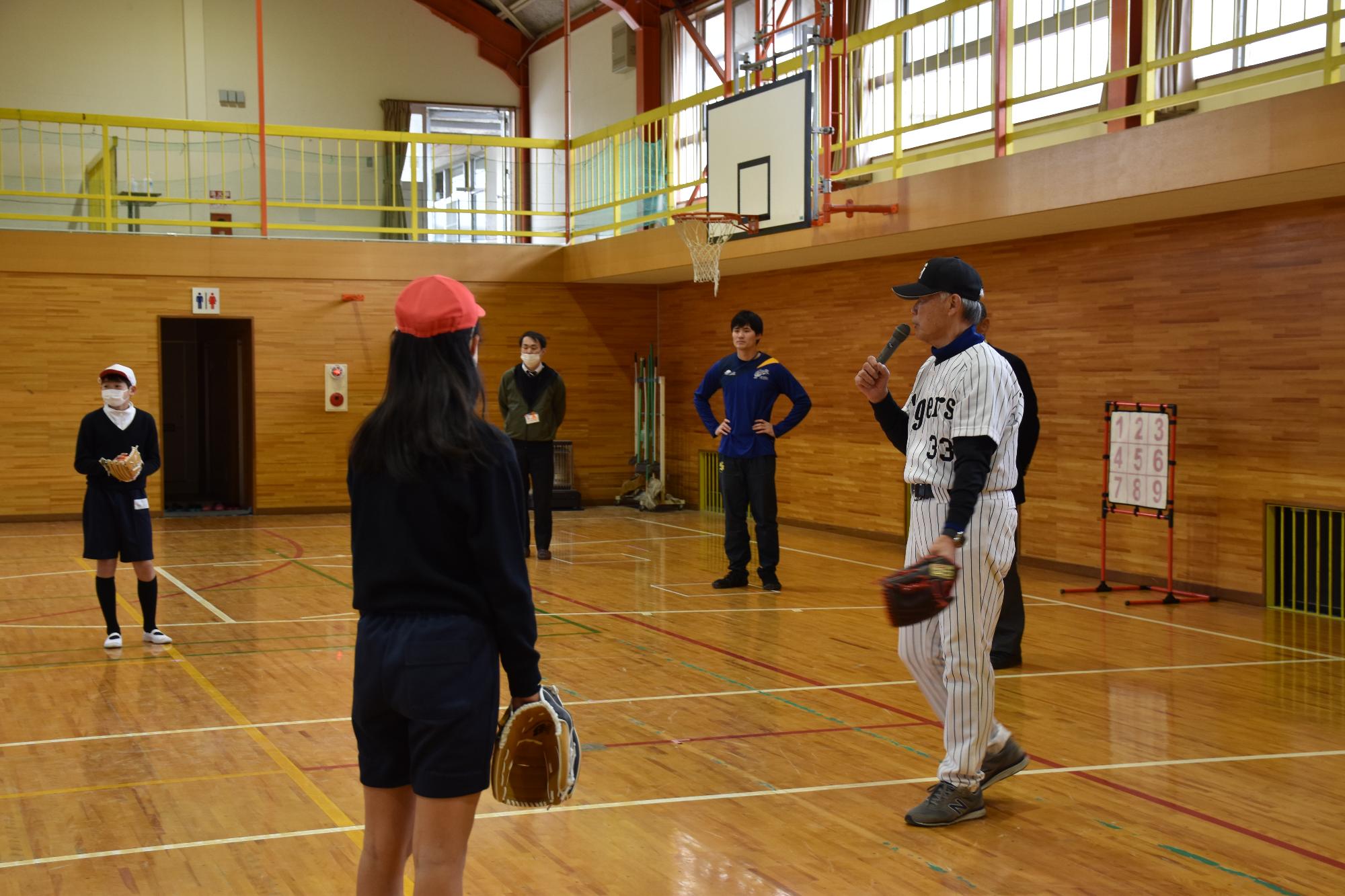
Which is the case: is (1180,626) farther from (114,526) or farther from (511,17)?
(511,17)

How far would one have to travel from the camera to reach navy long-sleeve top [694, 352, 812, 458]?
9125 millimetres

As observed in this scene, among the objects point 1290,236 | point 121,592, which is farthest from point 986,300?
point 121,592

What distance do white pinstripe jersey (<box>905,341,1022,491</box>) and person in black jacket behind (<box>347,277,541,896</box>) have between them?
1.91 metres

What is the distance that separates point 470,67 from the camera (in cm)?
2130

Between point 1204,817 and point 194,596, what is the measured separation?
6.94 metres

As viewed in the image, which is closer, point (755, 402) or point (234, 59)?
point (755, 402)

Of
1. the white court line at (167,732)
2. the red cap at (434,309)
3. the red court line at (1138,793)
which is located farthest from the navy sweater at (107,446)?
the red cap at (434,309)

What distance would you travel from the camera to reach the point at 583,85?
2011cm

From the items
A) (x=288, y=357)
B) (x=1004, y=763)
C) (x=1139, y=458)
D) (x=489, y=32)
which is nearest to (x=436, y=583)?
(x=1004, y=763)

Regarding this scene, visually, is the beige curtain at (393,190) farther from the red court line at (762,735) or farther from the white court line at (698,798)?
the white court line at (698,798)

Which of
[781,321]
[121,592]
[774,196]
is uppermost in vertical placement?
[774,196]

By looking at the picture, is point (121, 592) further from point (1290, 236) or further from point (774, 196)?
point (1290, 236)

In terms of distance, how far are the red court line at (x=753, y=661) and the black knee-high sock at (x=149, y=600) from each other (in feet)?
8.81

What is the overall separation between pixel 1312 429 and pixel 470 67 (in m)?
16.0
